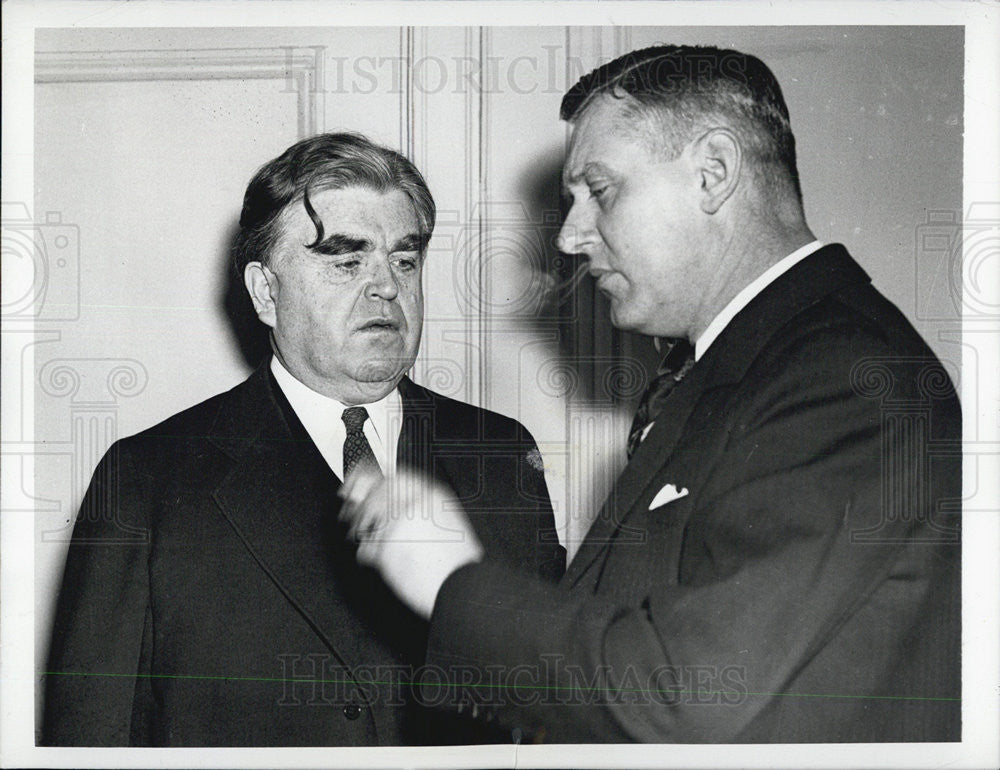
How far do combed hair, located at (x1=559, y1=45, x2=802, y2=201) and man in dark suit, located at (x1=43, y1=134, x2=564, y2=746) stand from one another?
0.49 metres

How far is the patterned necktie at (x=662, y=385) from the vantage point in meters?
2.20

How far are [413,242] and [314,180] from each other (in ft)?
0.84

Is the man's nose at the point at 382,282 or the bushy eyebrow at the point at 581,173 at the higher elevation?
the bushy eyebrow at the point at 581,173

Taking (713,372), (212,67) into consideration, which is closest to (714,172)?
(713,372)

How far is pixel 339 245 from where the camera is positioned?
219 cm

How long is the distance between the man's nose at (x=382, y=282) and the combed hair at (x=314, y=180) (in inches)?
4.7

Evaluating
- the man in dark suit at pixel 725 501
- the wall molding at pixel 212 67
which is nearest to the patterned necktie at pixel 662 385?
the man in dark suit at pixel 725 501

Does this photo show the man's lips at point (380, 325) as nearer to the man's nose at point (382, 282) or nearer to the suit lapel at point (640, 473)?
the man's nose at point (382, 282)

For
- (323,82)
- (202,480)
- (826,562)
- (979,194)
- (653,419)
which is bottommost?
(826,562)

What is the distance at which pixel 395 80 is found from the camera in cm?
228

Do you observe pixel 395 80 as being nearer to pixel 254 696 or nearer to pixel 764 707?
pixel 254 696

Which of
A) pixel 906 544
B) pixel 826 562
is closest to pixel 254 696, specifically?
pixel 826 562

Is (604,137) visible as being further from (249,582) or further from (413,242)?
(249,582)

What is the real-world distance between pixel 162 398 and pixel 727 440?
4.09 ft
